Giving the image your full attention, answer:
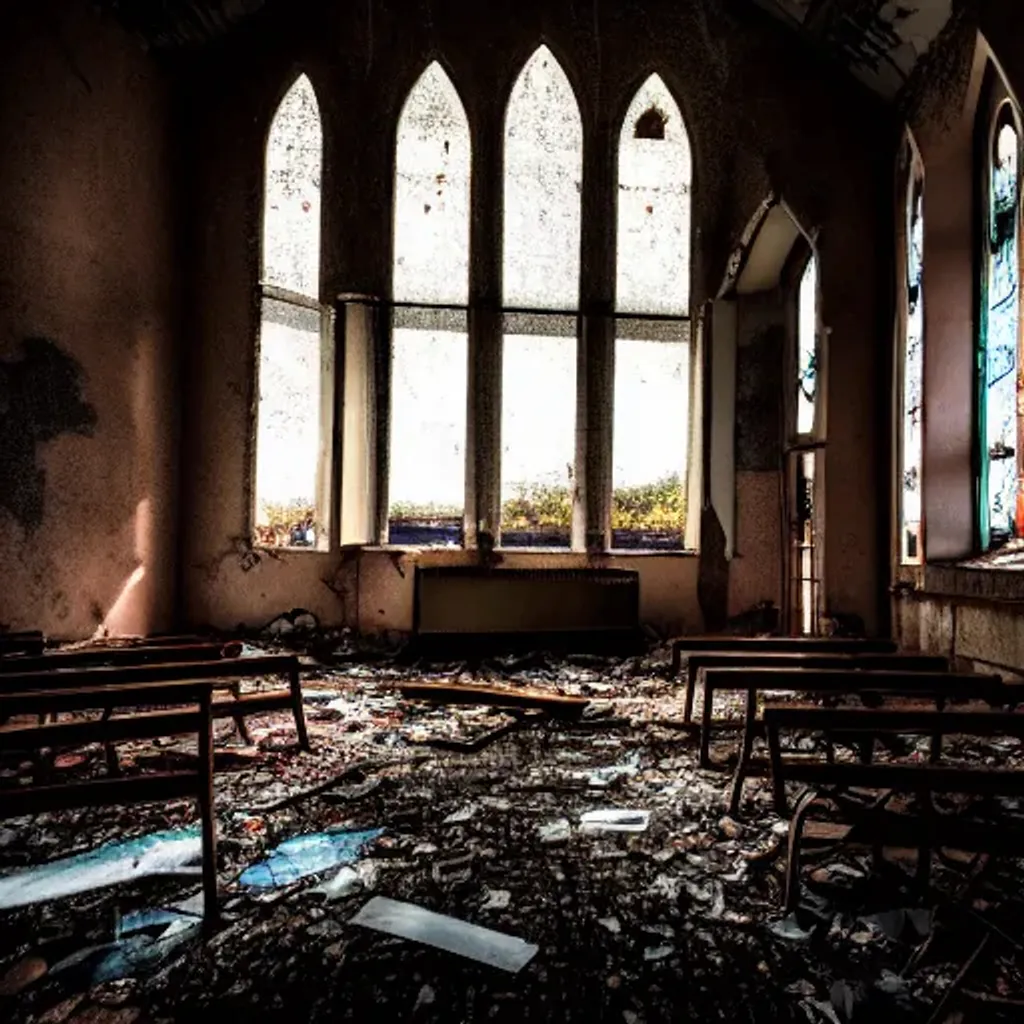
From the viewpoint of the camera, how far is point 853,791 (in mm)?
3145

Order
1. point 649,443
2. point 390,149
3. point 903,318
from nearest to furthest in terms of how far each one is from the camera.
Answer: point 903,318
point 390,149
point 649,443

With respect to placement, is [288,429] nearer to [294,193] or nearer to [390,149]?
[294,193]

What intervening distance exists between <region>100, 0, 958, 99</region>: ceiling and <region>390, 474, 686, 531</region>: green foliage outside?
4.35 m

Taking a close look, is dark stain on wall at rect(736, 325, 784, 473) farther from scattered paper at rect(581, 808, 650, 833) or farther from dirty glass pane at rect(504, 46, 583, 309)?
scattered paper at rect(581, 808, 650, 833)

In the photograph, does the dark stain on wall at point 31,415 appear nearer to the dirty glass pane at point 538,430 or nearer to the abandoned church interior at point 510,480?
the abandoned church interior at point 510,480

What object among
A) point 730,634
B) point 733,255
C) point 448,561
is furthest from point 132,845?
point 733,255

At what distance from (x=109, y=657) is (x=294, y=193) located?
5.90 m

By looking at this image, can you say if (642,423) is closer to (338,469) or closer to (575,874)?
(338,469)

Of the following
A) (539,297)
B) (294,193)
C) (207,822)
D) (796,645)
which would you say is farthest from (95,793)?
(294,193)

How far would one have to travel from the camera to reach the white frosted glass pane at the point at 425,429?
763 centimetres

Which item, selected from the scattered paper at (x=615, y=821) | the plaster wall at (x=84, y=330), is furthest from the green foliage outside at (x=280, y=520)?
the scattered paper at (x=615, y=821)

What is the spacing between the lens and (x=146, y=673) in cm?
295

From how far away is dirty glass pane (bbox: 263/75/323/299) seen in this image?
7.56 metres

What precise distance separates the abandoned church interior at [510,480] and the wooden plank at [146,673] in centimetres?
2
